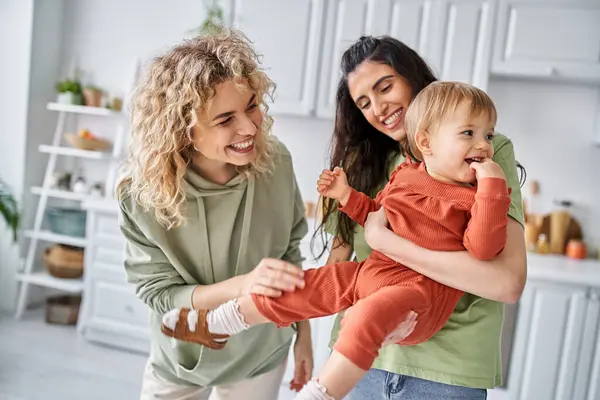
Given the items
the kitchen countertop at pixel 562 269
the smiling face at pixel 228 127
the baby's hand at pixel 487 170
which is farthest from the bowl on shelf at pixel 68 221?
the baby's hand at pixel 487 170

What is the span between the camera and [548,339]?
2.70 meters

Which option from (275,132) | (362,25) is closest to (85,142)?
(275,132)

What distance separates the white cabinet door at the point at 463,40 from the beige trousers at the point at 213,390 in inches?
84.1

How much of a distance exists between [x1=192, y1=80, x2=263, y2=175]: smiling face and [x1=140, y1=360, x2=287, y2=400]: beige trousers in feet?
1.90

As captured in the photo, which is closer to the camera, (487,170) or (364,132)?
(487,170)

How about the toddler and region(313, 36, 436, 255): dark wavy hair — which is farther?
region(313, 36, 436, 255): dark wavy hair

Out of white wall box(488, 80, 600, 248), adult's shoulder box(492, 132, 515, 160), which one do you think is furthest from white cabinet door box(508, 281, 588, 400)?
adult's shoulder box(492, 132, 515, 160)

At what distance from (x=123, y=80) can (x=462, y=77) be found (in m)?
2.44

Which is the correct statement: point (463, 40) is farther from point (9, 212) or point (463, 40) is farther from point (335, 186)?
point (9, 212)

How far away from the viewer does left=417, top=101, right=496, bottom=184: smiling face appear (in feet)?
3.79

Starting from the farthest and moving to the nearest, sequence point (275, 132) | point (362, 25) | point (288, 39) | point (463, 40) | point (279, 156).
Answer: point (275, 132), point (288, 39), point (362, 25), point (463, 40), point (279, 156)

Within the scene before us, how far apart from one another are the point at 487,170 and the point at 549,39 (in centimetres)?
225

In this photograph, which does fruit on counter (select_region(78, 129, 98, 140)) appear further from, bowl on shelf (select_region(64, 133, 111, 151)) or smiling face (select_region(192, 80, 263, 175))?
smiling face (select_region(192, 80, 263, 175))

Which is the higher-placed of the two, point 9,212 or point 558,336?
point 9,212
